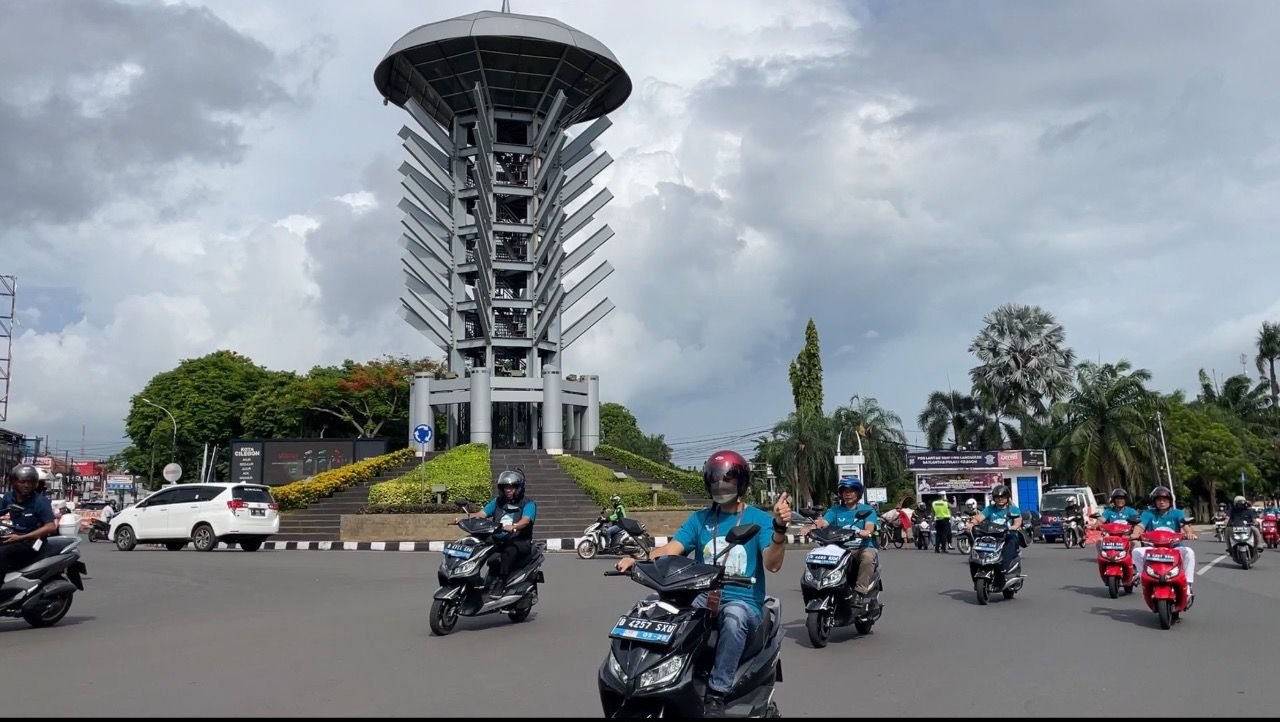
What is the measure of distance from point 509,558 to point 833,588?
10.9 feet

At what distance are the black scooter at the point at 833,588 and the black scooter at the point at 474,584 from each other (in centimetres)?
295

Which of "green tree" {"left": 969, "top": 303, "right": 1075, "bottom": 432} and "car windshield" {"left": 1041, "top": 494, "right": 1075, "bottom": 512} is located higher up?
"green tree" {"left": 969, "top": 303, "right": 1075, "bottom": 432}

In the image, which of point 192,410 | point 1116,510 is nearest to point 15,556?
point 1116,510

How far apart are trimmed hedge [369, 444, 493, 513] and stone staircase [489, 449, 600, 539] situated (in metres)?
0.61

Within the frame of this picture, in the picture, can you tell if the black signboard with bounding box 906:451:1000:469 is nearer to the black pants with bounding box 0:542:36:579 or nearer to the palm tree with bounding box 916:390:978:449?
the palm tree with bounding box 916:390:978:449

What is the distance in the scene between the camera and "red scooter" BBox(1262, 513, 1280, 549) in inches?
955

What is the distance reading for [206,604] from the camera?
12.2 m

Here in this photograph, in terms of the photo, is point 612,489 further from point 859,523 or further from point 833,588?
point 833,588

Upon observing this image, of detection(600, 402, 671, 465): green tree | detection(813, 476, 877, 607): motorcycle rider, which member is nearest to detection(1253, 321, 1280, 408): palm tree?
detection(600, 402, 671, 465): green tree

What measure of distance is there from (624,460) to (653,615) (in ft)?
123

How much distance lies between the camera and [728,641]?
16.8 ft

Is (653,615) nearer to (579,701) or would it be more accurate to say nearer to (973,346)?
(579,701)

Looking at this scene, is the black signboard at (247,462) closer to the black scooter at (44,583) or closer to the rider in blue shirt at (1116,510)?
the black scooter at (44,583)

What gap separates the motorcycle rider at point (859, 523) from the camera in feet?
31.6
